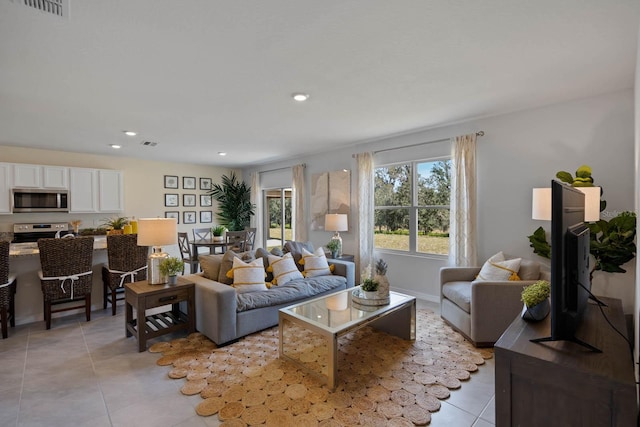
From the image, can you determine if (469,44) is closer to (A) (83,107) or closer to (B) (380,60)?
(B) (380,60)

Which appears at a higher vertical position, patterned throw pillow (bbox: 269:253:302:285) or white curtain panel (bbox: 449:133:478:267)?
white curtain panel (bbox: 449:133:478:267)

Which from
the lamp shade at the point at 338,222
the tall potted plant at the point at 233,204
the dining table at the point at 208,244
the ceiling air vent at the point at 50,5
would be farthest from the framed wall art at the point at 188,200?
the ceiling air vent at the point at 50,5

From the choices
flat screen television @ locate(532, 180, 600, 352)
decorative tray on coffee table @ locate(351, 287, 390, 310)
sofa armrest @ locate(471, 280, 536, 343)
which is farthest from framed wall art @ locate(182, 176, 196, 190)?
flat screen television @ locate(532, 180, 600, 352)

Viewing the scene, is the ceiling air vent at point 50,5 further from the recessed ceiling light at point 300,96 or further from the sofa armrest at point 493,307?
the sofa armrest at point 493,307

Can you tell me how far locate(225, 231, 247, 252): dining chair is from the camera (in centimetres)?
582

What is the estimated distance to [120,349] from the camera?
2926mm

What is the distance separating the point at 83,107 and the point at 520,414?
452 centimetres

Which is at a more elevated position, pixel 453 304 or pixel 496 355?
pixel 496 355

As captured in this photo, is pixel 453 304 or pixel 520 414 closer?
pixel 520 414

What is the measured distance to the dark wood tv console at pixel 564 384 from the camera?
44.5 inches

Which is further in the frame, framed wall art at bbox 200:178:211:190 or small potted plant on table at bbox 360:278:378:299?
framed wall art at bbox 200:178:211:190

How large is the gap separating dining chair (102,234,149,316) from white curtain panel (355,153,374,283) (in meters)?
3.21

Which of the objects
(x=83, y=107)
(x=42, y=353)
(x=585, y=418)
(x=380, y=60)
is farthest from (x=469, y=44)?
(x=42, y=353)

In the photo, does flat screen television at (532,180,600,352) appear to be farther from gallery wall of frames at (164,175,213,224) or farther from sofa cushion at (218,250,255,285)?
gallery wall of frames at (164,175,213,224)
